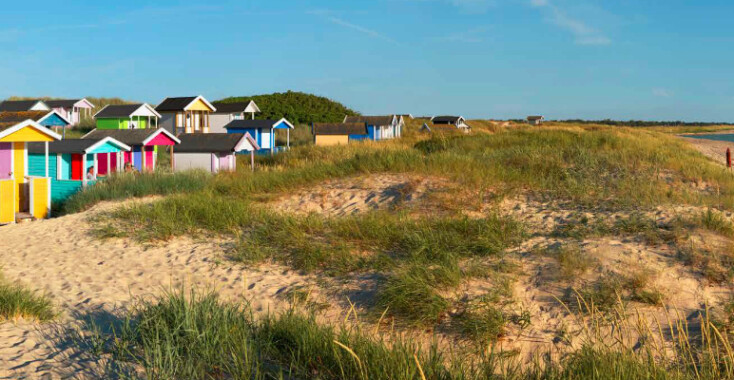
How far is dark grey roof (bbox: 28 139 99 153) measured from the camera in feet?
66.9

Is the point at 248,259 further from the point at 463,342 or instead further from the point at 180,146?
the point at 180,146

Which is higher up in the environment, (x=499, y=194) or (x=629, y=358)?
(x=499, y=194)

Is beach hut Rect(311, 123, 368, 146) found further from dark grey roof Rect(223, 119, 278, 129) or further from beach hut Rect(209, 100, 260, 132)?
beach hut Rect(209, 100, 260, 132)

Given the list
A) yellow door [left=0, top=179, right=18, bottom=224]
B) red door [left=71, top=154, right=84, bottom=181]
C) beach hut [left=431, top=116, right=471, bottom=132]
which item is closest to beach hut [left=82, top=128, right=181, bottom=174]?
red door [left=71, top=154, right=84, bottom=181]

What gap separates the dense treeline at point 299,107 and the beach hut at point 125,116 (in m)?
23.2

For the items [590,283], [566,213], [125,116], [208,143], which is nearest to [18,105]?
[125,116]

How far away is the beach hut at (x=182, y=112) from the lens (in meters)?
43.8

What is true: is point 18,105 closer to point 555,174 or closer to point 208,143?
point 208,143

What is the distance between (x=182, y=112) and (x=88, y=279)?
36.7m

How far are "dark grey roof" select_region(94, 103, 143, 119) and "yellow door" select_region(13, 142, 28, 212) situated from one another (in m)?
27.6

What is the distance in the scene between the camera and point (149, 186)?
55.9 feet

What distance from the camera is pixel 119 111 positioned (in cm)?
4491

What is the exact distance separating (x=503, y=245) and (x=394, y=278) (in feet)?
7.49

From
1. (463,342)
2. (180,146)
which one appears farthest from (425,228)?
(180,146)
